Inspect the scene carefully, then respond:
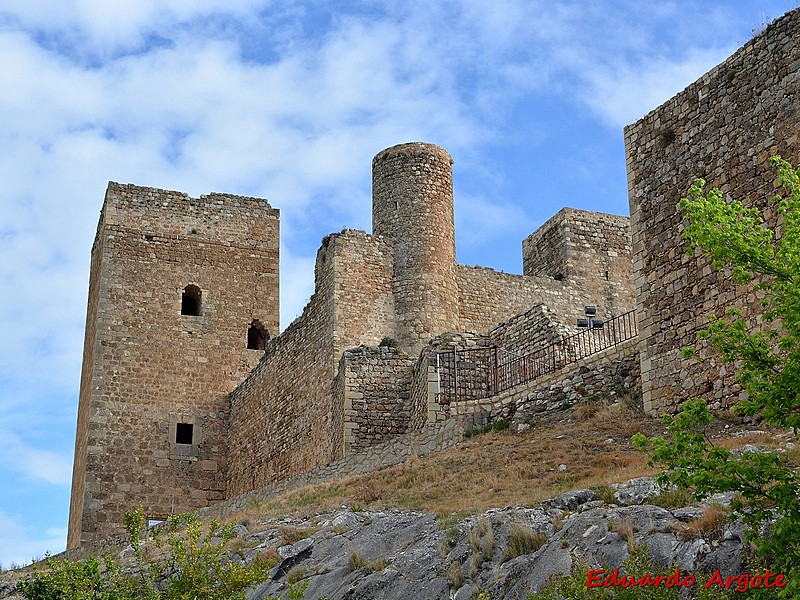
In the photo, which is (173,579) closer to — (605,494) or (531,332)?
(605,494)

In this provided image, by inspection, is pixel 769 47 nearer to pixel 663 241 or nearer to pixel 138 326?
pixel 663 241

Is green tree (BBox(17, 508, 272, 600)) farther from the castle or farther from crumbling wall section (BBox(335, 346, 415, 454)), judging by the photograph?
crumbling wall section (BBox(335, 346, 415, 454))

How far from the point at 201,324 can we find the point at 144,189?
4.03m

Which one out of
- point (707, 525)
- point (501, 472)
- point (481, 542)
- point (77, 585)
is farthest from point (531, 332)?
point (707, 525)

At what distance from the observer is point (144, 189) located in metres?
33.2

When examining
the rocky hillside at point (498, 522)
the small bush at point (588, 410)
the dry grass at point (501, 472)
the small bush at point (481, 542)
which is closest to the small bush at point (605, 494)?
the rocky hillside at point (498, 522)

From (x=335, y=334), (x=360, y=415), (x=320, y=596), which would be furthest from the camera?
(x=335, y=334)

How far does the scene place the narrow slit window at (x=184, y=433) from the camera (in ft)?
102

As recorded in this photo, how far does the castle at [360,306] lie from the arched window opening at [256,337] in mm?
51

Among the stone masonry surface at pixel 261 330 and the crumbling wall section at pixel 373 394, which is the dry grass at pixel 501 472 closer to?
the stone masonry surface at pixel 261 330

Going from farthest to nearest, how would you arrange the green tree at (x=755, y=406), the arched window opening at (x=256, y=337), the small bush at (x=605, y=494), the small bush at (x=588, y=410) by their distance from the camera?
the arched window opening at (x=256, y=337) → the small bush at (x=588, y=410) → the small bush at (x=605, y=494) → the green tree at (x=755, y=406)

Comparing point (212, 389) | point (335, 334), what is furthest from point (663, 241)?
point (212, 389)

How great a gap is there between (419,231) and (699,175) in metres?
10.2

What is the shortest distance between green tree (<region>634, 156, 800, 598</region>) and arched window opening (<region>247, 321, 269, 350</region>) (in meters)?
22.1
